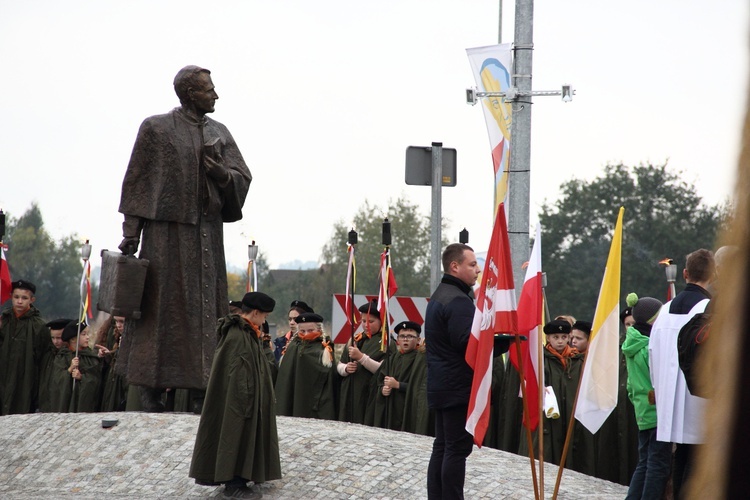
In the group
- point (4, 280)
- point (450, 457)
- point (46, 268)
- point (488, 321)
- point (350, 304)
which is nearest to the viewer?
point (488, 321)

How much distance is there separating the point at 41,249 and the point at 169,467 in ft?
205

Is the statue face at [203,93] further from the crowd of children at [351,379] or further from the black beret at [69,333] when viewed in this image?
the black beret at [69,333]

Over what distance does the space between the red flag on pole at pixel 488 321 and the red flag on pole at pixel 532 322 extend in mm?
203

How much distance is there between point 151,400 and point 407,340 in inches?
113

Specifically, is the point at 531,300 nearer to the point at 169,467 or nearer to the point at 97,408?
the point at 169,467

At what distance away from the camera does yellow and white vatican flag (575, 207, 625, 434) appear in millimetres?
6980

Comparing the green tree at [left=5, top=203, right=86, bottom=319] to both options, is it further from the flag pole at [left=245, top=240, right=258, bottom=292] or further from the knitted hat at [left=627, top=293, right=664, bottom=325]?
the knitted hat at [left=627, top=293, right=664, bottom=325]

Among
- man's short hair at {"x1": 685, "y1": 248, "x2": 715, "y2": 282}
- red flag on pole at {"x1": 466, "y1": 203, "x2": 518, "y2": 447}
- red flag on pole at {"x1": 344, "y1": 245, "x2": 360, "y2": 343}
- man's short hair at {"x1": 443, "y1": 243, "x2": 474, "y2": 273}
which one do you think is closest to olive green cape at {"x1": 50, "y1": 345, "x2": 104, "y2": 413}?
red flag on pole at {"x1": 344, "y1": 245, "x2": 360, "y2": 343}

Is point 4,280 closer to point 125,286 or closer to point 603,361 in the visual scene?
point 125,286

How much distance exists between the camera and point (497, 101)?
1141cm

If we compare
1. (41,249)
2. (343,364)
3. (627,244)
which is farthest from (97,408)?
(41,249)

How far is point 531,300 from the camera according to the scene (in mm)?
7242

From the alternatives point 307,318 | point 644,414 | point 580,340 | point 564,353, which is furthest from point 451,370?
point 307,318

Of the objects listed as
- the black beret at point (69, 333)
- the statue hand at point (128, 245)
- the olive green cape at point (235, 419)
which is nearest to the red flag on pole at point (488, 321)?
the olive green cape at point (235, 419)
